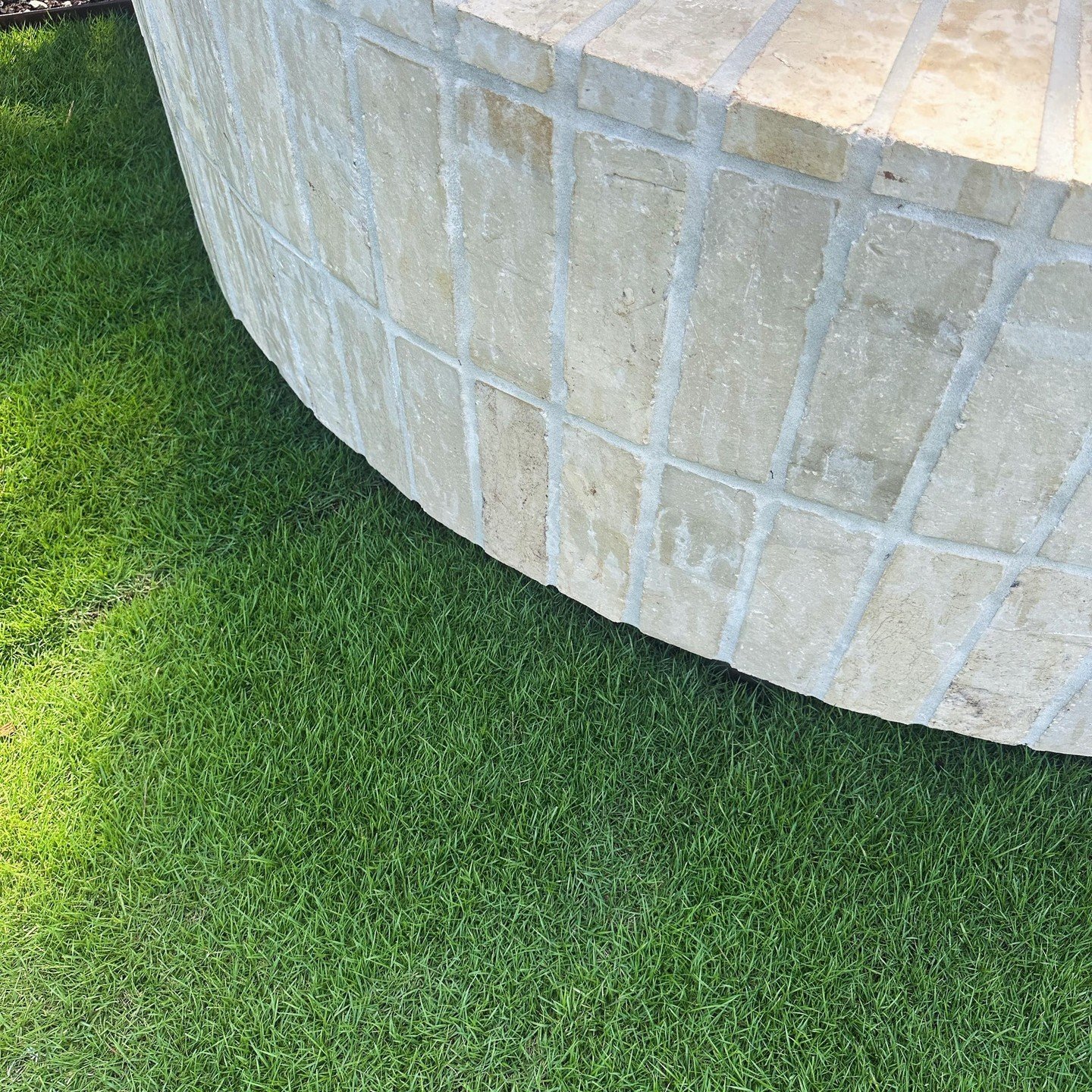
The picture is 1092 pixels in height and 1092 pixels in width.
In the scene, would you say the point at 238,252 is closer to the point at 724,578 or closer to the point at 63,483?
the point at 63,483

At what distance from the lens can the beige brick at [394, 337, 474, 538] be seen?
1.91m

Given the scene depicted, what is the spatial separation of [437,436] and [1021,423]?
109 centimetres

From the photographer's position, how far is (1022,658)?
174 cm

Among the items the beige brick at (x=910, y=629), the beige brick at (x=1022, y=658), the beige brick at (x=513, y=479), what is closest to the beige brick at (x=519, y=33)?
the beige brick at (x=513, y=479)

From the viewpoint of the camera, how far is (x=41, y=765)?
2020 millimetres

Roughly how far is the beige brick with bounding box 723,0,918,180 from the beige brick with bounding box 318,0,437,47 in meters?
0.47

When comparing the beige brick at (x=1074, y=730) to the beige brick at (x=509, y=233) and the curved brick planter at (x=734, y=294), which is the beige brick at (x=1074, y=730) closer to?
the curved brick planter at (x=734, y=294)

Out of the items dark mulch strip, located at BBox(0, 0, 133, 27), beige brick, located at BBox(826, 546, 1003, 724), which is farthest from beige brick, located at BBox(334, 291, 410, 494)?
dark mulch strip, located at BBox(0, 0, 133, 27)

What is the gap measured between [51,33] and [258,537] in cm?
270

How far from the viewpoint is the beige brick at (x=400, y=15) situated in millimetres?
1431

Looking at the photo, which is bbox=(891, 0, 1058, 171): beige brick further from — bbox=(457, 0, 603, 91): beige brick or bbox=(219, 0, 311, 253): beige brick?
bbox=(219, 0, 311, 253): beige brick

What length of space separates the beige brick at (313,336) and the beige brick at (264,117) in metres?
0.08

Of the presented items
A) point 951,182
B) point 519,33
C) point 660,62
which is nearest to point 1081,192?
point 951,182

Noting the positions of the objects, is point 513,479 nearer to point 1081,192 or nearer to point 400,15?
point 400,15
